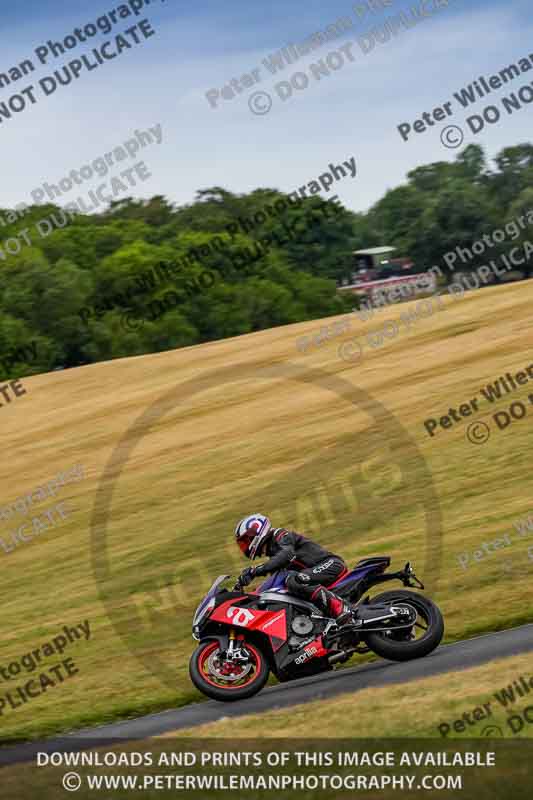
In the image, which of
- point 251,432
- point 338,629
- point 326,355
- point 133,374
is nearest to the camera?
point 338,629

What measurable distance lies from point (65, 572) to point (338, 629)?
450 inches

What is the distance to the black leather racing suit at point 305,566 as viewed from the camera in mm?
10657

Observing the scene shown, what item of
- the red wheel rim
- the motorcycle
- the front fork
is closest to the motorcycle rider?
the motorcycle

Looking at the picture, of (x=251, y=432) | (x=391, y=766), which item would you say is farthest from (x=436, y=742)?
(x=251, y=432)

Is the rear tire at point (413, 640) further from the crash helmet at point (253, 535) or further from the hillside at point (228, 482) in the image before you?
the hillside at point (228, 482)

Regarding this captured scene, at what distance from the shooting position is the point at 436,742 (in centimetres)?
866

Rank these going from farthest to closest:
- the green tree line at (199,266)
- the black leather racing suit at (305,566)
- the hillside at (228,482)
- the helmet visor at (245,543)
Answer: the green tree line at (199,266)
the hillside at (228,482)
the helmet visor at (245,543)
the black leather racing suit at (305,566)

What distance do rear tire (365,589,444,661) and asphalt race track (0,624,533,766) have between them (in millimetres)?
140

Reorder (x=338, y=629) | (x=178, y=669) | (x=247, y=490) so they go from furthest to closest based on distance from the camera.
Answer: (x=247, y=490) → (x=178, y=669) → (x=338, y=629)

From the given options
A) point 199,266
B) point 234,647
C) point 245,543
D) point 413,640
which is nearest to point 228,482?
point 245,543

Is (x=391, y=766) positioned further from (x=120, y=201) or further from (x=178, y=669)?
(x=120, y=201)

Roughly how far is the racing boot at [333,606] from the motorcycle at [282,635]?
0.05 metres

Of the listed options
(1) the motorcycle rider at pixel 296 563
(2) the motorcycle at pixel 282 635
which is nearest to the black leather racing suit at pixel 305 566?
(1) the motorcycle rider at pixel 296 563

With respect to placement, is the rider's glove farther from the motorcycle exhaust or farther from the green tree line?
the green tree line
